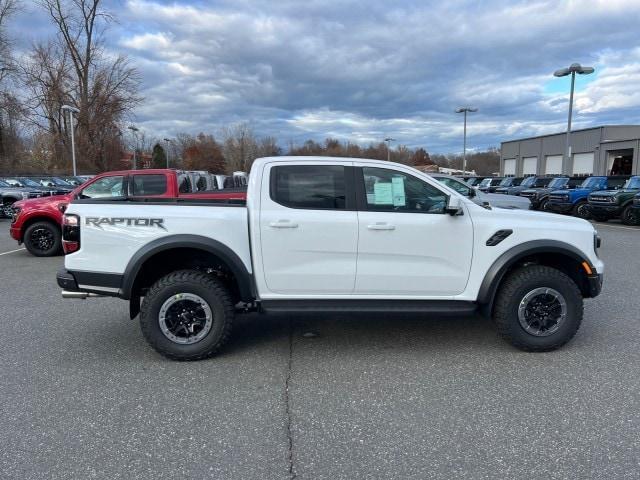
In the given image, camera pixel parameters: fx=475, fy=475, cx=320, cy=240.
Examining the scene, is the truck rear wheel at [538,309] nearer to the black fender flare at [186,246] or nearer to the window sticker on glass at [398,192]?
the window sticker on glass at [398,192]

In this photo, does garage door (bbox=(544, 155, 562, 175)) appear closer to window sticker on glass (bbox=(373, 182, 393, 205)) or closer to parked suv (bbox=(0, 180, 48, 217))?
parked suv (bbox=(0, 180, 48, 217))

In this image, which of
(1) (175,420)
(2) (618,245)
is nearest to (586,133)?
(2) (618,245)

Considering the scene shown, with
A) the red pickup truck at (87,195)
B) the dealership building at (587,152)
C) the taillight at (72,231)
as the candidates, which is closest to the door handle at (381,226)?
the taillight at (72,231)

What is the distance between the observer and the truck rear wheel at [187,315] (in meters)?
4.30

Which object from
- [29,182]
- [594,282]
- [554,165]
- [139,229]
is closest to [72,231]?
[139,229]

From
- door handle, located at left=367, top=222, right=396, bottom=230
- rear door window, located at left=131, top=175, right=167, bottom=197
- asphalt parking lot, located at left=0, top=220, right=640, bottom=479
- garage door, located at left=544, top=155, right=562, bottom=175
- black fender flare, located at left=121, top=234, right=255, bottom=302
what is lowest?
asphalt parking lot, located at left=0, top=220, right=640, bottom=479

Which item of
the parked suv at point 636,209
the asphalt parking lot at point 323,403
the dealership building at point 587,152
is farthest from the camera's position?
the dealership building at point 587,152

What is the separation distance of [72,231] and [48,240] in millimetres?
6918

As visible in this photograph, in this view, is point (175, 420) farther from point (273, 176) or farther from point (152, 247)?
point (273, 176)

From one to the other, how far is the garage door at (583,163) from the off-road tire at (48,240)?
52.3 meters

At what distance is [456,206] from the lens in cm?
431

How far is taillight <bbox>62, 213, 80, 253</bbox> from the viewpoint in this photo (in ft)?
Result: 14.4

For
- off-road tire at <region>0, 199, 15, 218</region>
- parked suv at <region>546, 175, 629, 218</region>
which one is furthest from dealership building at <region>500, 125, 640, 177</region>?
off-road tire at <region>0, 199, 15, 218</region>

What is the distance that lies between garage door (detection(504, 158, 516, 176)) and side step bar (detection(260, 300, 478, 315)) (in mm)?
67843
